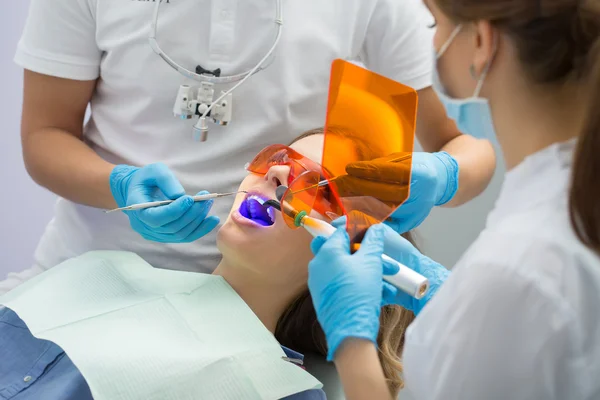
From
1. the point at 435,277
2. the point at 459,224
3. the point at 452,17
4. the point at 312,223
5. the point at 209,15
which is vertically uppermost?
the point at 452,17

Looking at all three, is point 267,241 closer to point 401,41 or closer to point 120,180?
point 120,180

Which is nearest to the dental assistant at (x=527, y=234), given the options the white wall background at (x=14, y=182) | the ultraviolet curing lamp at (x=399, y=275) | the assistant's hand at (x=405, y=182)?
the ultraviolet curing lamp at (x=399, y=275)

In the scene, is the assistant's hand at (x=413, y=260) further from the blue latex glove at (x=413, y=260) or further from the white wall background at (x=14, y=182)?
the white wall background at (x=14, y=182)

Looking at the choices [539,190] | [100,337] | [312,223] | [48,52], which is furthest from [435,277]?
[48,52]

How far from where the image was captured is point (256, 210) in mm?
1616

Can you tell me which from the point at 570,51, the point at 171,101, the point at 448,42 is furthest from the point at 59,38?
the point at 570,51

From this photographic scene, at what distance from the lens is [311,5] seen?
1.72 metres

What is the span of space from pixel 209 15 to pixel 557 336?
1.20m

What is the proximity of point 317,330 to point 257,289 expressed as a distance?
253 millimetres

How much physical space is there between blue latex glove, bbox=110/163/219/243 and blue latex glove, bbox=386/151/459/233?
1.48 ft

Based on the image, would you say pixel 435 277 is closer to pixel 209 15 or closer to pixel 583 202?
pixel 583 202

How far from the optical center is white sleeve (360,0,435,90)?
1784 millimetres

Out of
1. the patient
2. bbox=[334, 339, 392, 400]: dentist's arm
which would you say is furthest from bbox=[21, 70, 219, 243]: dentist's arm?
bbox=[334, 339, 392, 400]: dentist's arm

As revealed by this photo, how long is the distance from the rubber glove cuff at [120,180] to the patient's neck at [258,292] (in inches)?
12.3
